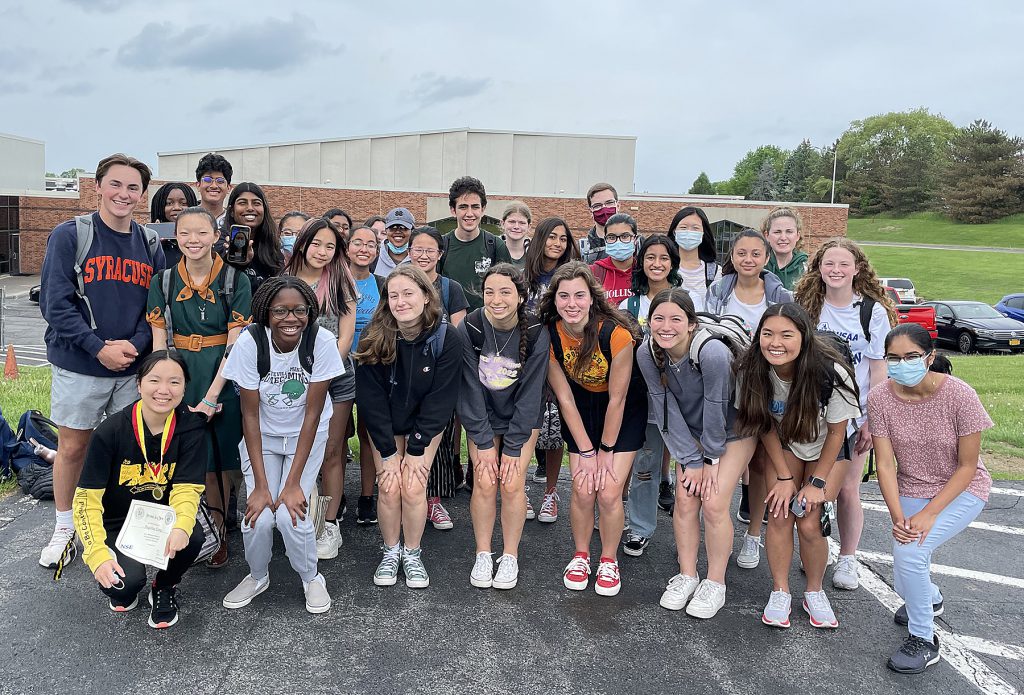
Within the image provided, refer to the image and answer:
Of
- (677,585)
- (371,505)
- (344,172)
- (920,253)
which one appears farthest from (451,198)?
(920,253)

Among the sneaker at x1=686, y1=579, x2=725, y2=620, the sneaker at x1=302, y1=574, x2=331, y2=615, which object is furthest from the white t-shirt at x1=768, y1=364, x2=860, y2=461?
the sneaker at x1=302, y1=574, x2=331, y2=615

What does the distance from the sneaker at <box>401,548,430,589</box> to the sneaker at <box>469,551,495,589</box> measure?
11.3 inches

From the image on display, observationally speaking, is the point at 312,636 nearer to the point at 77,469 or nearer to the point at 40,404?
the point at 77,469

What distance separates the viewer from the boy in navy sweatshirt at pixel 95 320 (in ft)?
14.0

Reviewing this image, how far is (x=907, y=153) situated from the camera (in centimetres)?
7412

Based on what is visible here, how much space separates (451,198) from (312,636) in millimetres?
3658

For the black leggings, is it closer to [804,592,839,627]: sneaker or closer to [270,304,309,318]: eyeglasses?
[270,304,309,318]: eyeglasses

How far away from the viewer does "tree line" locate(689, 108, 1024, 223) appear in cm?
6284

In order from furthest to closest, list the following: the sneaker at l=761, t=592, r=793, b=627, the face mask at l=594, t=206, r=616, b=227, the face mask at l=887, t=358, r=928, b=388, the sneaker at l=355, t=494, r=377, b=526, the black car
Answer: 1. the black car
2. the face mask at l=594, t=206, r=616, b=227
3. the sneaker at l=355, t=494, r=377, b=526
4. the sneaker at l=761, t=592, r=793, b=627
5. the face mask at l=887, t=358, r=928, b=388

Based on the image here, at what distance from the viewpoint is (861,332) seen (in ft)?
14.8

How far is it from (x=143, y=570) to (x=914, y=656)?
3989 millimetres

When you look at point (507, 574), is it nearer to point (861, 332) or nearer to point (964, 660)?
point (964, 660)

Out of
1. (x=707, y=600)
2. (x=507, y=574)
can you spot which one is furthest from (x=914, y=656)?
(x=507, y=574)

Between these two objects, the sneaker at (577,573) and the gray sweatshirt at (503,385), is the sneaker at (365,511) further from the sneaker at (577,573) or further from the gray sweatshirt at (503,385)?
the sneaker at (577,573)
